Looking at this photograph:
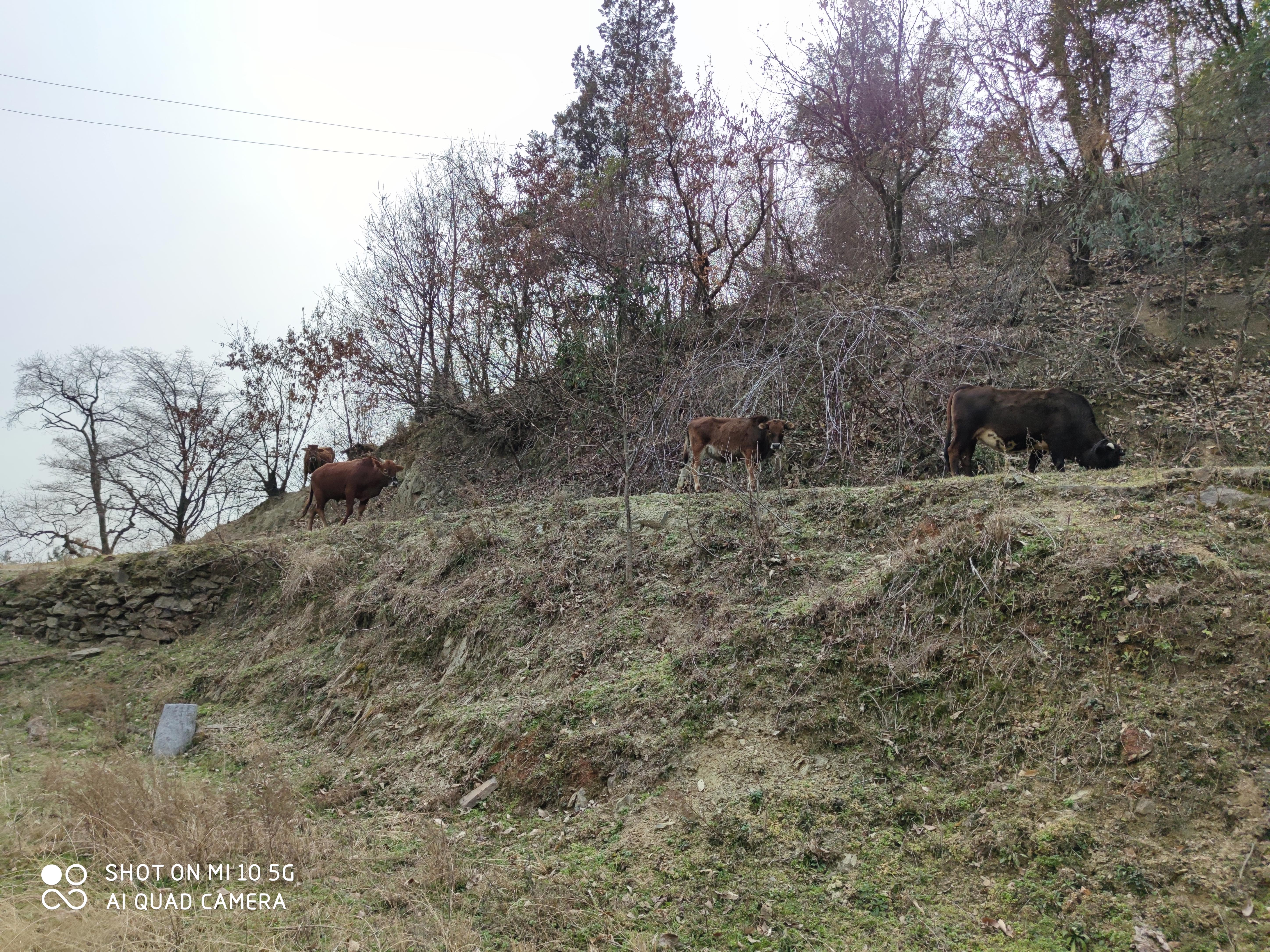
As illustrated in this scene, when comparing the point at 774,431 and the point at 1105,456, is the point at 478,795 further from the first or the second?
the point at 1105,456


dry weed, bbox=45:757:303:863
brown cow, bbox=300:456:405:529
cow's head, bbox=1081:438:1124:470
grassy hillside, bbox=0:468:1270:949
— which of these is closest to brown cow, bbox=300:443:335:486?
brown cow, bbox=300:456:405:529

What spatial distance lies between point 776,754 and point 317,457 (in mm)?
16154

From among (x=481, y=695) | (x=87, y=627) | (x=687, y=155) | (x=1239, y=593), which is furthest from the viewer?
(x=687, y=155)

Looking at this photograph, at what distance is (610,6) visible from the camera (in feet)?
81.6

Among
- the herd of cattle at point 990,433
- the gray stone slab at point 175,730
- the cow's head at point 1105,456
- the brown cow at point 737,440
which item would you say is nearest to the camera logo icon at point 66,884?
the gray stone slab at point 175,730

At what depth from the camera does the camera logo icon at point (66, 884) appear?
4211 millimetres

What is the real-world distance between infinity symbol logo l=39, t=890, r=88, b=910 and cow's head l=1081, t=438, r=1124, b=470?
9758 mm

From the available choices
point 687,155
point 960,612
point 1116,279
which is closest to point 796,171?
point 687,155

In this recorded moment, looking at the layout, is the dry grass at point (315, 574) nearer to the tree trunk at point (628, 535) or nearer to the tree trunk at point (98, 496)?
the tree trunk at point (628, 535)

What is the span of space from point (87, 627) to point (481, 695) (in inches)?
352

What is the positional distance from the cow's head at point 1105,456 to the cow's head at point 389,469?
438 inches

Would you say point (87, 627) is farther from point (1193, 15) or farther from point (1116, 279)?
point (1193, 15)

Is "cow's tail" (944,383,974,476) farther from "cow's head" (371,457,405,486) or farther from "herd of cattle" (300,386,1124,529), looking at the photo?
"cow's head" (371,457,405,486)

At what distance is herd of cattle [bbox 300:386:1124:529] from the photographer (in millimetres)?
8633
